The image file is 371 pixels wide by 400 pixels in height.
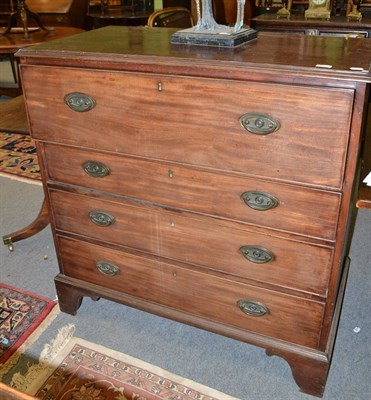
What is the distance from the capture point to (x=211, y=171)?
1.31 meters

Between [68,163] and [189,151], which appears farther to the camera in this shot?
[68,163]

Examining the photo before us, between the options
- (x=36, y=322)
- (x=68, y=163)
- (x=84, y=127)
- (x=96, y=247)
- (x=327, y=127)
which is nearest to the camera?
(x=327, y=127)

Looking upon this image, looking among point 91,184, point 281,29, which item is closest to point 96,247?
point 91,184

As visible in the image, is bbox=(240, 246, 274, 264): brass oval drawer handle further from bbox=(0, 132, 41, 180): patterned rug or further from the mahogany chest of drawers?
bbox=(0, 132, 41, 180): patterned rug

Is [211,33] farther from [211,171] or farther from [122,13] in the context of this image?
[122,13]

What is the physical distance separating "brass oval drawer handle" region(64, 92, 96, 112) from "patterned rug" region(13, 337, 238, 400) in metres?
0.88

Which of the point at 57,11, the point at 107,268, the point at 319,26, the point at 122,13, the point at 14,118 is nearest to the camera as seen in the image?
the point at 107,268

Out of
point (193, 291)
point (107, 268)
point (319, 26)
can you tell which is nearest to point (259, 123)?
point (193, 291)

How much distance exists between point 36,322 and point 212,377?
735 mm

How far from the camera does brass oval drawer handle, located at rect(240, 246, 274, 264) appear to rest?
1.37m

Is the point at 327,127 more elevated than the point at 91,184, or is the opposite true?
the point at 327,127

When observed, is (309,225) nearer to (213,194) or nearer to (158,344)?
(213,194)

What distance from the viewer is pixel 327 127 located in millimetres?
1111

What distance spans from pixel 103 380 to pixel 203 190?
29.8 inches
